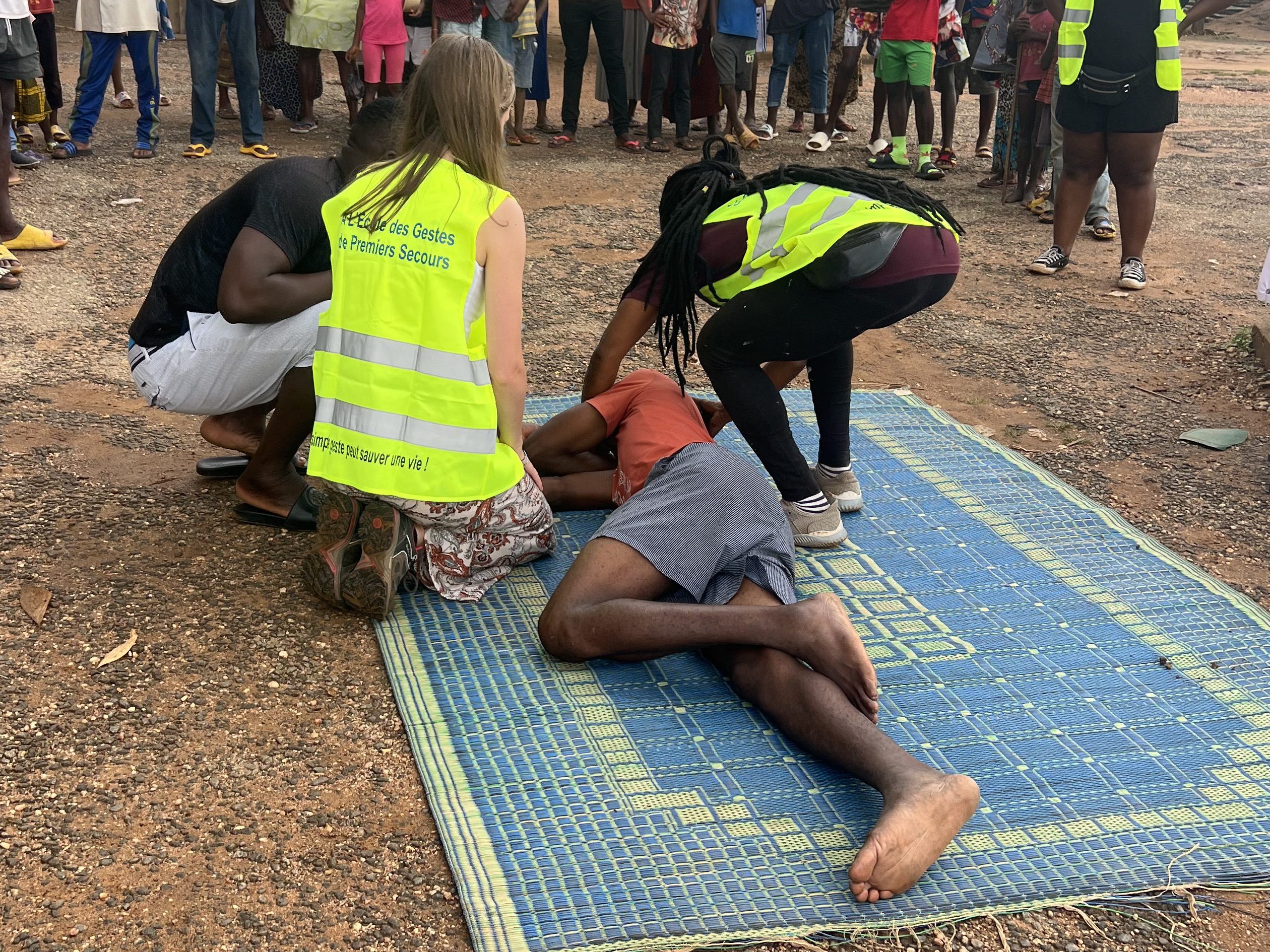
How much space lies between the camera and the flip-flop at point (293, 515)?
321 centimetres

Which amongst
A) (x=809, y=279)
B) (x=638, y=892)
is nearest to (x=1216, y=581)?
(x=809, y=279)

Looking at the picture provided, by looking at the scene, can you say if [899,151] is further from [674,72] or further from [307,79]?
[307,79]

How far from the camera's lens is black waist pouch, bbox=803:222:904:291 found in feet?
9.50

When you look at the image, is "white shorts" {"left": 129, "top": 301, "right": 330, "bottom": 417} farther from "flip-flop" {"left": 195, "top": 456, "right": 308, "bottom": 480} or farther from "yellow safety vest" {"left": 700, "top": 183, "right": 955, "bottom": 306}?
"yellow safety vest" {"left": 700, "top": 183, "right": 955, "bottom": 306}

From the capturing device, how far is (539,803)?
224cm

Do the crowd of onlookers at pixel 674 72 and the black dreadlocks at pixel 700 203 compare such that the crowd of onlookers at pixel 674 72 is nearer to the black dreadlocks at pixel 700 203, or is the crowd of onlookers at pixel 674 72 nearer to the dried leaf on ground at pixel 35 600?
the dried leaf on ground at pixel 35 600

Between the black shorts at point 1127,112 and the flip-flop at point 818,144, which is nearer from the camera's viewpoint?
the black shorts at point 1127,112

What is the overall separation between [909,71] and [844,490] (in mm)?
5309

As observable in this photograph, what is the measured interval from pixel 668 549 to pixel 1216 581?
5.37 ft

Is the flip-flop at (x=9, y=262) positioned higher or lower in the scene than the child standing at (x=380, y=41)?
lower

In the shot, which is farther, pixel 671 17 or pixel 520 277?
pixel 671 17

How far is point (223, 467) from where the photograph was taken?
3482 millimetres

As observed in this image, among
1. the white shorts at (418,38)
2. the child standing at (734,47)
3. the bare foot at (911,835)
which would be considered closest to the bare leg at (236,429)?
the bare foot at (911,835)

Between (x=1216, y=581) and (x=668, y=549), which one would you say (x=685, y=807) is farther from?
(x=1216, y=581)
